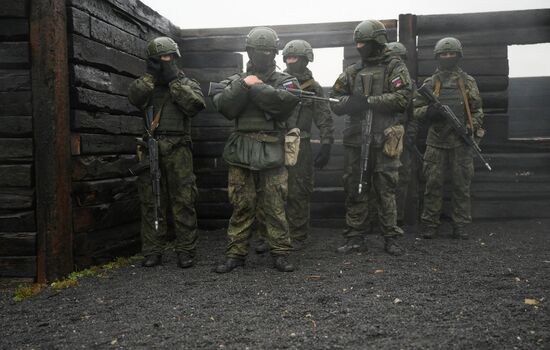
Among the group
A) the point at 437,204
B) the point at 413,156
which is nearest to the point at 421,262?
the point at 437,204

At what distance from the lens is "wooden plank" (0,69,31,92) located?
4.18 meters

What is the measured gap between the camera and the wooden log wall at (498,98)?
6.89 m

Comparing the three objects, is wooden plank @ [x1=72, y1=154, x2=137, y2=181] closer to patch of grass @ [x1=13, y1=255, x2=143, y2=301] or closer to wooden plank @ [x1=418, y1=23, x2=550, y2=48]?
patch of grass @ [x1=13, y1=255, x2=143, y2=301]

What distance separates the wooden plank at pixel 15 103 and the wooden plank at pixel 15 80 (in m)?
0.04

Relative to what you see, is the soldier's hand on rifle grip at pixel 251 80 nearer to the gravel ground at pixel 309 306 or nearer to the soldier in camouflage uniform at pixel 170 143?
the soldier in camouflage uniform at pixel 170 143

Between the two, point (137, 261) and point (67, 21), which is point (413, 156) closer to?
point (137, 261)

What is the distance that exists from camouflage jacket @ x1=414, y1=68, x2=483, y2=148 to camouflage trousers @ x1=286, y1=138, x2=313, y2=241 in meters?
1.59

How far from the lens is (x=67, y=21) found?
4.30 meters

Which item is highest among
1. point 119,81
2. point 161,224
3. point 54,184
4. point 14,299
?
point 119,81

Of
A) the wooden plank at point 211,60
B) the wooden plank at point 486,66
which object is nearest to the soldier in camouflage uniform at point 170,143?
the wooden plank at point 211,60

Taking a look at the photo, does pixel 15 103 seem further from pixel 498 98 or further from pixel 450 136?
pixel 498 98

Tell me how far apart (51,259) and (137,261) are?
1.09 m

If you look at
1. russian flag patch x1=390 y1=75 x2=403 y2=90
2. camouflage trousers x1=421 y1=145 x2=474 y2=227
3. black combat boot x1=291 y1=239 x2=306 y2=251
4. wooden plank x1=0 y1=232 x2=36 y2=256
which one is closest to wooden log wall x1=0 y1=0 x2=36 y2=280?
wooden plank x1=0 y1=232 x2=36 y2=256

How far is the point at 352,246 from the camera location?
17.5ft
